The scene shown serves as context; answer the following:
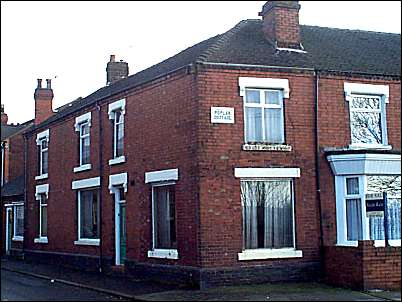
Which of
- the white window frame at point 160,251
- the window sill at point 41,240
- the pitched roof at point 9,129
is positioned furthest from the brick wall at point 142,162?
the pitched roof at point 9,129

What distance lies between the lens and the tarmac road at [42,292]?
15.7 meters

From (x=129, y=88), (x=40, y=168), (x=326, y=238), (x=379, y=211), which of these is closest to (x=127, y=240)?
(x=129, y=88)

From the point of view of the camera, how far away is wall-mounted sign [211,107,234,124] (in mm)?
17719

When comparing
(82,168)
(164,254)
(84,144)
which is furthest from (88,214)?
(164,254)

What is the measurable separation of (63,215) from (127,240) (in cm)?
615

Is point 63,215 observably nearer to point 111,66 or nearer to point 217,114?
point 111,66

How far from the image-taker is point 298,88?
18.8m

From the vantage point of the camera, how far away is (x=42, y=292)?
16953 mm

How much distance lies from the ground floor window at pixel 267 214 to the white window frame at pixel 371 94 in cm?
258

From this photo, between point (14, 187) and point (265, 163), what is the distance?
20135mm

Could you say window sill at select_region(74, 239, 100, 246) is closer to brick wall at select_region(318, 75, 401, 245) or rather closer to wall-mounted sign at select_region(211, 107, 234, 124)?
wall-mounted sign at select_region(211, 107, 234, 124)

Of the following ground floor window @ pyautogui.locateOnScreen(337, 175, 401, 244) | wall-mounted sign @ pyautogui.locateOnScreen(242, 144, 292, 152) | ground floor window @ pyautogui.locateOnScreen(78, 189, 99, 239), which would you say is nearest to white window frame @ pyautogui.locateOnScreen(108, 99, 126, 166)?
ground floor window @ pyautogui.locateOnScreen(78, 189, 99, 239)

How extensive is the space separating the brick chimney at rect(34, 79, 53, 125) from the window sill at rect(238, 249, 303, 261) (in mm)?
18243

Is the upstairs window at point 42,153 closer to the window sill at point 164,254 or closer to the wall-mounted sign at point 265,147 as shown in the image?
the window sill at point 164,254
